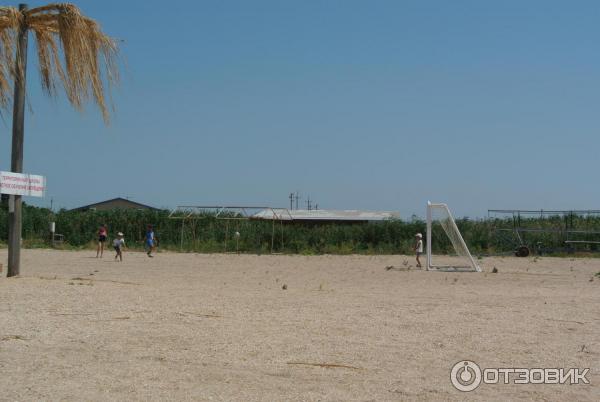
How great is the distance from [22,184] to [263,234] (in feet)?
95.5

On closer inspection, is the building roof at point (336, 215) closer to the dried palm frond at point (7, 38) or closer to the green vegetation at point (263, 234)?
the green vegetation at point (263, 234)

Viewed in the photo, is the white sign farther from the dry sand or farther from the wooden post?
the dry sand

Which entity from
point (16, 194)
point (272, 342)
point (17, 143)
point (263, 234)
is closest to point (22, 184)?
point (16, 194)

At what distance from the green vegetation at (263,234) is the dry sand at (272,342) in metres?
26.3

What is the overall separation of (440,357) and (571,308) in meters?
5.54

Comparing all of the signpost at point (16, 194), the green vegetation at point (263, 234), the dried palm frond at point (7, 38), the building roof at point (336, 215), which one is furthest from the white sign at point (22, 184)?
the building roof at point (336, 215)

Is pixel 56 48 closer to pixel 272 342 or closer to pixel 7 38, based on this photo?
pixel 7 38

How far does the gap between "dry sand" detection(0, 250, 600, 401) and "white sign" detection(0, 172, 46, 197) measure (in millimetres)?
1778

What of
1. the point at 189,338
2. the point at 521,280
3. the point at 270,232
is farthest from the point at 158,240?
the point at 189,338

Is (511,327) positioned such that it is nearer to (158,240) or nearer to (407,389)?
(407,389)

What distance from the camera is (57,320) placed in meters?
9.47

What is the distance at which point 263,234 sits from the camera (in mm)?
43406

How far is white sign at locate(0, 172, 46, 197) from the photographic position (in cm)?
1418

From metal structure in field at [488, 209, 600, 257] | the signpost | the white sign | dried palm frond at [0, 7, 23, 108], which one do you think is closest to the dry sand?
the signpost
